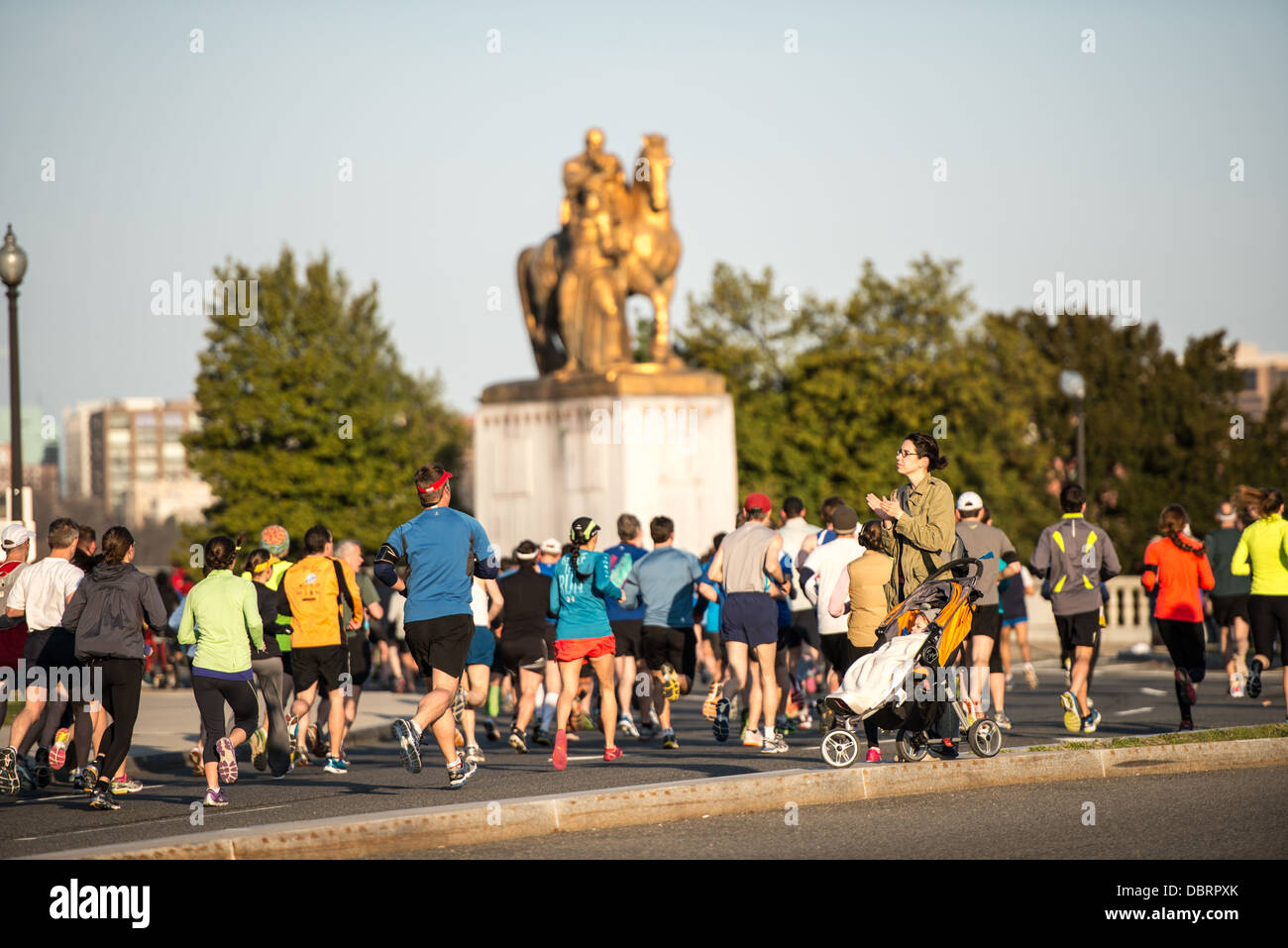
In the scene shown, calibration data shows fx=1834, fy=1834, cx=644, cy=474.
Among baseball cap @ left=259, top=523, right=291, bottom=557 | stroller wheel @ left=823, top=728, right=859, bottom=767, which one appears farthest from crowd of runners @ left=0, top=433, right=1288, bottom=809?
stroller wheel @ left=823, top=728, right=859, bottom=767

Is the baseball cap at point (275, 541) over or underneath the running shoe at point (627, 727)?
over

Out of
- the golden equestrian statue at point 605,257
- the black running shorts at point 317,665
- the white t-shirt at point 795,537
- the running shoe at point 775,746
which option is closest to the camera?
the running shoe at point 775,746

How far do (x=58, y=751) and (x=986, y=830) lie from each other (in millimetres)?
6677

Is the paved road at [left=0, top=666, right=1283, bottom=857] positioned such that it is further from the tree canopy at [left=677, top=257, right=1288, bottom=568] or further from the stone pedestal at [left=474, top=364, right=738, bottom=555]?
the tree canopy at [left=677, top=257, right=1288, bottom=568]

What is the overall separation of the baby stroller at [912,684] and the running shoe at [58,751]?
5253 mm

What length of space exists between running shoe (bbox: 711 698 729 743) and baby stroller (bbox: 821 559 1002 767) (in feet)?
10.8

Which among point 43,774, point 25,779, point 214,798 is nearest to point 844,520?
point 214,798

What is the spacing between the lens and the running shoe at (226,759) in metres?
11.2

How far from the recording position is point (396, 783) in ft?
39.2

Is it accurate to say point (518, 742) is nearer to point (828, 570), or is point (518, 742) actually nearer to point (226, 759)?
point (828, 570)

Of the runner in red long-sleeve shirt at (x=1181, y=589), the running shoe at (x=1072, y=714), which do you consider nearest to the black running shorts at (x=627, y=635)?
the running shoe at (x=1072, y=714)

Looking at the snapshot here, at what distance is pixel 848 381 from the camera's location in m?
60.0

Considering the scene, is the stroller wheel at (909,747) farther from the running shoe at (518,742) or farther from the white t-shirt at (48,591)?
the white t-shirt at (48,591)
